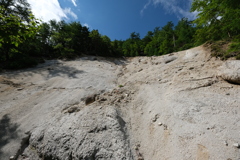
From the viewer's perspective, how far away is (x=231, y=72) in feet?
12.5

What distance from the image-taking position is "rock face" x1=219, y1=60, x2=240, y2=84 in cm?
366

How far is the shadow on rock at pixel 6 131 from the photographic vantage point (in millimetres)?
3250

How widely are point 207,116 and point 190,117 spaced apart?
41cm

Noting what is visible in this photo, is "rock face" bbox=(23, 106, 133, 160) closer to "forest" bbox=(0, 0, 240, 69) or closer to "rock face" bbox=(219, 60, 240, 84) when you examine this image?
"forest" bbox=(0, 0, 240, 69)

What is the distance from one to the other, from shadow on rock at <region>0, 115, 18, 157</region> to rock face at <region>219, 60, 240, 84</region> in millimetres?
7594

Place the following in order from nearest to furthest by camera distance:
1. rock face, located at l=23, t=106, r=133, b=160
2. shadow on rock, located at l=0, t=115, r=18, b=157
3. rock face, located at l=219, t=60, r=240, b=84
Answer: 1. rock face, located at l=23, t=106, r=133, b=160
2. shadow on rock, located at l=0, t=115, r=18, b=157
3. rock face, located at l=219, t=60, r=240, b=84

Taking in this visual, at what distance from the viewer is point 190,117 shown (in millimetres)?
3010

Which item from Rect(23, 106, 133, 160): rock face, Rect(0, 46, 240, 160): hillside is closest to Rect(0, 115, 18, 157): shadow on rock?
Rect(0, 46, 240, 160): hillside

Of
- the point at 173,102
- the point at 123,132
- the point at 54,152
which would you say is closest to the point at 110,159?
the point at 123,132

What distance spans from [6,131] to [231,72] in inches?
321

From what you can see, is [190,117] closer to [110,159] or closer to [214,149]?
[214,149]

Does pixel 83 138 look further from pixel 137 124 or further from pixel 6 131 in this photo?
pixel 6 131

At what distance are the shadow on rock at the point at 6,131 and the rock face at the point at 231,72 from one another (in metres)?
7.59

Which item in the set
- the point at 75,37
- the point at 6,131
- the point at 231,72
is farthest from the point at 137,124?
the point at 75,37
